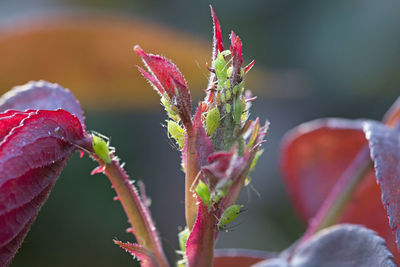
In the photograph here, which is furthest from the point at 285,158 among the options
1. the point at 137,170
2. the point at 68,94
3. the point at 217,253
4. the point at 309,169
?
the point at 137,170

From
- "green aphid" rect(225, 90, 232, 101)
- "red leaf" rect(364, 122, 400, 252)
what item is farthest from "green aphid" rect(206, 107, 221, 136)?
"red leaf" rect(364, 122, 400, 252)

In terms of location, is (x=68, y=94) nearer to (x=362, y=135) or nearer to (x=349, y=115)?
(x=362, y=135)

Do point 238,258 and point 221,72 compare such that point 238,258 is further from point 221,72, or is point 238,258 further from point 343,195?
point 221,72

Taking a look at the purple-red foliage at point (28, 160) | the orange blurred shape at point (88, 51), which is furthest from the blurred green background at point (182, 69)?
the purple-red foliage at point (28, 160)

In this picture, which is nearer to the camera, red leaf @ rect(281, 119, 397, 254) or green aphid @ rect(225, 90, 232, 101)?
green aphid @ rect(225, 90, 232, 101)

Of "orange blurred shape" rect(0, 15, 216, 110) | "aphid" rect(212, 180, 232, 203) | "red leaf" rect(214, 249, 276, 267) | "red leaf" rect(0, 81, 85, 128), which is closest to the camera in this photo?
"aphid" rect(212, 180, 232, 203)

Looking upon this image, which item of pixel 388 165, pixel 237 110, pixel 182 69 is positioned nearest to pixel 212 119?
pixel 237 110

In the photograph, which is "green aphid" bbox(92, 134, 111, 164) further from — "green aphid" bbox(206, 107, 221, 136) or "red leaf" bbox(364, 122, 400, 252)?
"red leaf" bbox(364, 122, 400, 252)
